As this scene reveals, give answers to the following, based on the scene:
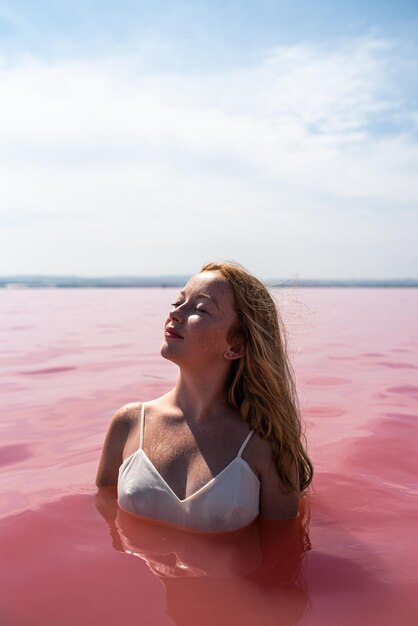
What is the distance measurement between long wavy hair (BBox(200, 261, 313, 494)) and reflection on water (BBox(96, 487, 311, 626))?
0.88ft

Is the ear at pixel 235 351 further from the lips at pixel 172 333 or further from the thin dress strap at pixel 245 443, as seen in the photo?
the thin dress strap at pixel 245 443

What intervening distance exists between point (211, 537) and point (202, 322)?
40.0 inches

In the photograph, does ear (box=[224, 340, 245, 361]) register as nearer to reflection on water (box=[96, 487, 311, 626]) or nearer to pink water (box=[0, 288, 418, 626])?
pink water (box=[0, 288, 418, 626])

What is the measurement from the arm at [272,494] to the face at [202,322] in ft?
1.67

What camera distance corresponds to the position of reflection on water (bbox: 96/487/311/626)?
8.13ft

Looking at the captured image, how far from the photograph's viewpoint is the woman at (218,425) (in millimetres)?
3016

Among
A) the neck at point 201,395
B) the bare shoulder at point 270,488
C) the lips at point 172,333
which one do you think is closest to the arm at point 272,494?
the bare shoulder at point 270,488

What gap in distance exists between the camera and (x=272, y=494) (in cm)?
313

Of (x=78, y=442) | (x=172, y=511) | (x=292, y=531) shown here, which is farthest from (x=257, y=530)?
(x=78, y=442)

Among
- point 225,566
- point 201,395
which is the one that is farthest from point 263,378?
point 225,566

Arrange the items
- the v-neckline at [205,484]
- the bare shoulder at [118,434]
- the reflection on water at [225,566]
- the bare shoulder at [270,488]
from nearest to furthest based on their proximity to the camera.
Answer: the reflection on water at [225,566] < the v-neckline at [205,484] < the bare shoulder at [270,488] < the bare shoulder at [118,434]

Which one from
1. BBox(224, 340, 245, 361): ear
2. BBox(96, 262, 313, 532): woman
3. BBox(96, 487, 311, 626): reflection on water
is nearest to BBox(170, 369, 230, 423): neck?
BBox(96, 262, 313, 532): woman

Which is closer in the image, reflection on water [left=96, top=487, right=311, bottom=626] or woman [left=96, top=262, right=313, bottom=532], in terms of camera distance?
reflection on water [left=96, top=487, right=311, bottom=626]

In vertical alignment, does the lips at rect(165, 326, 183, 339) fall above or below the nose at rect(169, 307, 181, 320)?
below
